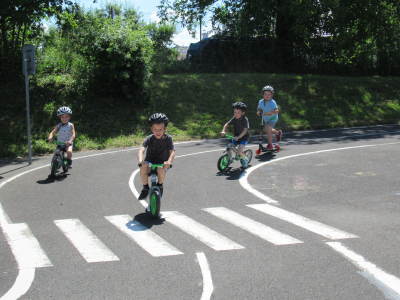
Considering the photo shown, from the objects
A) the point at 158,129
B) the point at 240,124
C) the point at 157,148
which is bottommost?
the point at 157,148

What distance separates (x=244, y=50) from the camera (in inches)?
1137

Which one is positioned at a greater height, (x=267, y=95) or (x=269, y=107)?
(x=267, y=95)

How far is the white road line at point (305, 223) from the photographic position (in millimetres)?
6000

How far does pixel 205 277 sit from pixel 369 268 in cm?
187

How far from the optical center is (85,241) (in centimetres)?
587

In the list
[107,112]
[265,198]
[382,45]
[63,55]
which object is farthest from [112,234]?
[382,45]

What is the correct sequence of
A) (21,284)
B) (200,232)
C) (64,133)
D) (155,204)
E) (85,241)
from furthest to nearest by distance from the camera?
1. (64,133)
2. (155,204)
3. (200,232)
4. (85,241)
5. (21,284)

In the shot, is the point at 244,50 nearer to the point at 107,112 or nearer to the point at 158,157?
the point at 107,112

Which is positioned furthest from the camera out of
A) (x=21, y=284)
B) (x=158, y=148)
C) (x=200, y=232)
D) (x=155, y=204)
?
(x=158, y=148)

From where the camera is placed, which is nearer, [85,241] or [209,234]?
[85,241]

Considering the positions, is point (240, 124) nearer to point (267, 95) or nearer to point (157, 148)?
point (267, 95)

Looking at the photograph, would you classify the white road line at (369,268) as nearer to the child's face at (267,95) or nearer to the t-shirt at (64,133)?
the child's face at (267,95)

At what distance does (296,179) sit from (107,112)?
466 inches

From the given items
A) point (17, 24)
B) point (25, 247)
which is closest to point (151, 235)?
point (25, 247)
